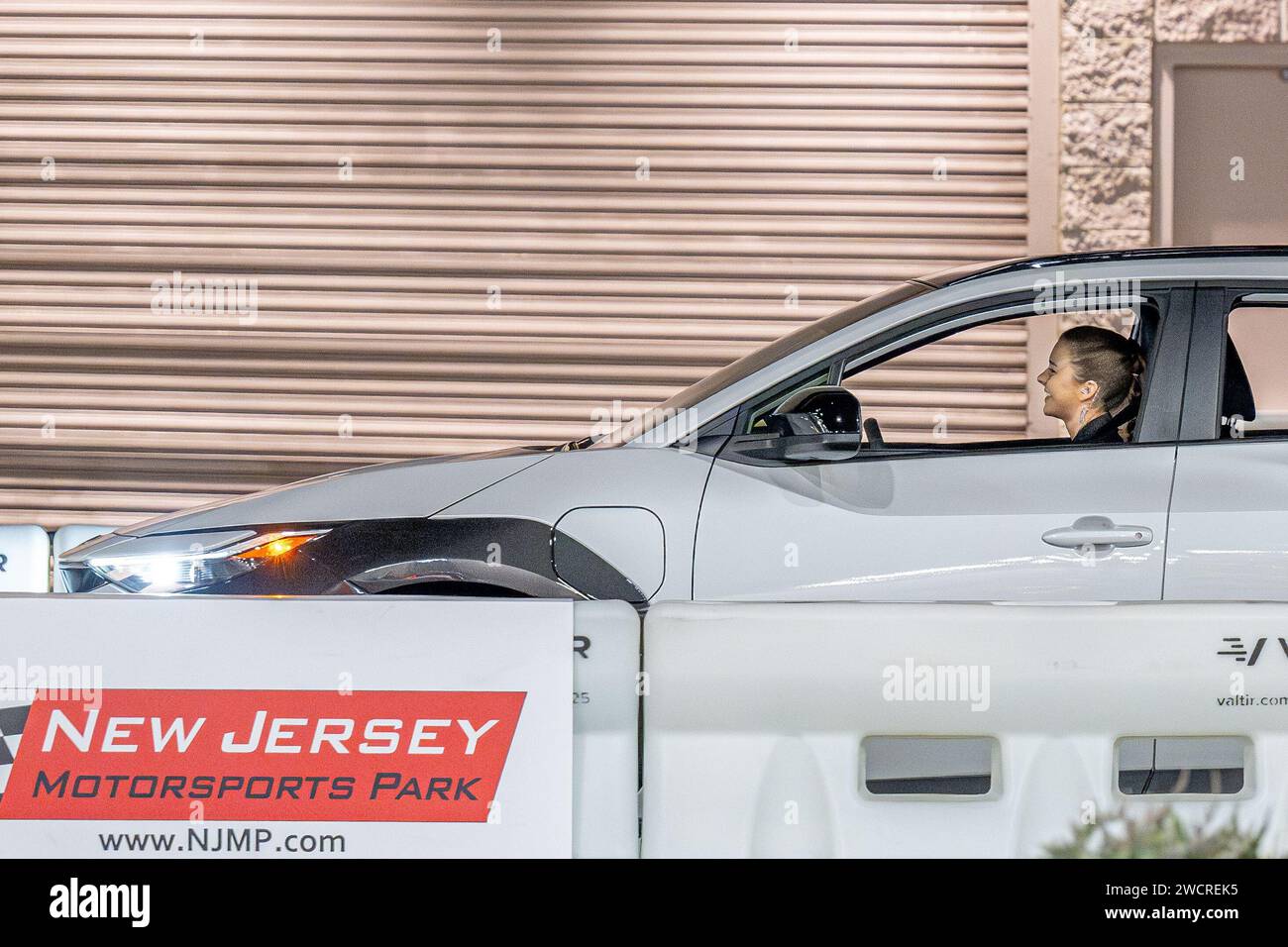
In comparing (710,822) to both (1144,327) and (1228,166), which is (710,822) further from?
(1228,166)

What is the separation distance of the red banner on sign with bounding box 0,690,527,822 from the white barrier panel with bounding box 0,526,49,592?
3426 mm

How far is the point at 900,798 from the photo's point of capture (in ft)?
8.54

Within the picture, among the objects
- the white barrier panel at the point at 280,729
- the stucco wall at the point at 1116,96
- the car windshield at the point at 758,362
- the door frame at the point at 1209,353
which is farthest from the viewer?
the stucco wall at the point at 1116,96

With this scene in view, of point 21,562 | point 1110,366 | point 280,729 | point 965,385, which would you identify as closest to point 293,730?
point 280,729

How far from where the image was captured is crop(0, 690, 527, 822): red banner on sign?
8.29 ft

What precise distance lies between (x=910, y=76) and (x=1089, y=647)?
5722 millimetres

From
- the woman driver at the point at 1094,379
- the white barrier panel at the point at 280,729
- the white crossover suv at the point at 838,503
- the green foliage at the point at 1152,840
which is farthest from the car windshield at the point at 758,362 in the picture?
the green foliage at the point at 1152,840

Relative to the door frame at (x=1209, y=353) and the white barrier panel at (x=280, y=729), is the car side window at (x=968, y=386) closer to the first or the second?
the door frame at (x=1209, y=353)

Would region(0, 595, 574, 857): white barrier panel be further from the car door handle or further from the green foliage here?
the car door handle

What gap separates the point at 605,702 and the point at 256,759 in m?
0.70

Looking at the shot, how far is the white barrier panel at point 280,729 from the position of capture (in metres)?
2.53

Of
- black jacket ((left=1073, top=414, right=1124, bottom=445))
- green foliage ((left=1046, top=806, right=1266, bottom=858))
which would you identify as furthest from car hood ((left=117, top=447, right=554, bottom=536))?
green foliage ((left=1046, top=806, right=1266, bottom=858))

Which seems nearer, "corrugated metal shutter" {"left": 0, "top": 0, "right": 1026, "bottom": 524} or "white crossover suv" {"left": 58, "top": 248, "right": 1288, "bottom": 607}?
"white crossover suv" {"left": 58, "top": 248, "right": 1288, "bottom": 607}

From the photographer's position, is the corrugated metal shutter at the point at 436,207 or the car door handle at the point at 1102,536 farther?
the corrugated metal shutter at the point at 436,207
